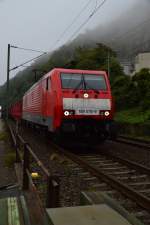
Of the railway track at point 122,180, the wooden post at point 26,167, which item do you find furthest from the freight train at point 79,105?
the wooden post at point 26,167

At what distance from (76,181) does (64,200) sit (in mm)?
1813

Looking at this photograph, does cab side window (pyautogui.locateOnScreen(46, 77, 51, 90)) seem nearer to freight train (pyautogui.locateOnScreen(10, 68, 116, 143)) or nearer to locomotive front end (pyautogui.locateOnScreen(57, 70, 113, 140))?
freight train (pyautogui.locateOnScreen(10, 68, 116, 143))

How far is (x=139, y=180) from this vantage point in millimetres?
9352

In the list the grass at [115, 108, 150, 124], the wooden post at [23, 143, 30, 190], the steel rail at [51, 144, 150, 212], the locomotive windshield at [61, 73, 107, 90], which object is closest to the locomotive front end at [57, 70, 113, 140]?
the locomotive windshield at [61, 73, 107, 90]

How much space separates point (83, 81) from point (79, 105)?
1181mm

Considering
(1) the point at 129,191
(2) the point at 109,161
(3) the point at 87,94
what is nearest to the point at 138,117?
(3) the point at 87,94

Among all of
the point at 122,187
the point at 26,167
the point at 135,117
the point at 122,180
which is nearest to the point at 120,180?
the point at 122,180

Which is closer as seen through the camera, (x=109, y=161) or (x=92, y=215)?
(x=92, y=215)

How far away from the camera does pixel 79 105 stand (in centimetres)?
1468

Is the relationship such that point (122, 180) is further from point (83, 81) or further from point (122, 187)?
point (83, 81)

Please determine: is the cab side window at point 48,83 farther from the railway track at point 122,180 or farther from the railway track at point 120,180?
the railway track at point 122,180

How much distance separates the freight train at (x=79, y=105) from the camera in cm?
1438

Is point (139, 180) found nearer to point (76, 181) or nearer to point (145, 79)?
point (76, 181)

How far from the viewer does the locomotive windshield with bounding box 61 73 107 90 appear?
15.2m
